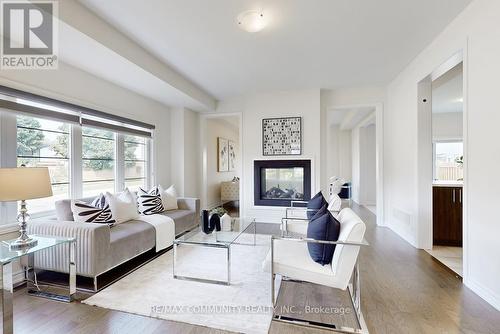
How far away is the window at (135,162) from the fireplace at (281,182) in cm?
220

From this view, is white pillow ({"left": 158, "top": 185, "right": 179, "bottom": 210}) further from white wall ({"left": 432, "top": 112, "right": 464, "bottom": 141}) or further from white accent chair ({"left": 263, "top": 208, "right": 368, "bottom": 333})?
white wall ({"left": 432, "top": 112, "right": 464, "bottom": 141})

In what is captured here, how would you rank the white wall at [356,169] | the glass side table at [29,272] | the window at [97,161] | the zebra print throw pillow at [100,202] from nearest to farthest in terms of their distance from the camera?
the glass side table at [29,272]
the zebra print throw pillow at [100,202]
the window at [97,161]
the white wall at [356,169]

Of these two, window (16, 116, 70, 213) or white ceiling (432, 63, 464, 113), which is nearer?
window (16, 116, 70, 213)

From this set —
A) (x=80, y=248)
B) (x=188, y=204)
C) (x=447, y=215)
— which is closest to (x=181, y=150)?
(x=188, y=204)

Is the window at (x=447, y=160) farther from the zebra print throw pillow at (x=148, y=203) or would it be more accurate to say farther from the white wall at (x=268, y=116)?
the zebra print throw pillow at (x=148, y=203)

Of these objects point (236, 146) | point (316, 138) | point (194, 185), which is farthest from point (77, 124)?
point (236, 146)

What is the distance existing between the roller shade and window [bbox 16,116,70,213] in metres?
0.14

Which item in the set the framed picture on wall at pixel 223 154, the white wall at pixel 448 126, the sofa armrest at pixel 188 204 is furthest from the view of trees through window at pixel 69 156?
the white wall at pixel 448 126

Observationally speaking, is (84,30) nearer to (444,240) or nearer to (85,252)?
(85,252)

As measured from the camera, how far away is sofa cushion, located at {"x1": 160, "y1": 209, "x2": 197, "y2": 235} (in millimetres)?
3668

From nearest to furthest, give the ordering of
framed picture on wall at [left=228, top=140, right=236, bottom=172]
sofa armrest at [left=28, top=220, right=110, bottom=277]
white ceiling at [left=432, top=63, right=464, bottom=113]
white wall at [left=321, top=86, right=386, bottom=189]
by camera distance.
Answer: sofa armrest at [left=28, top=220, right=110, bottom=277] < white ceiling at [left=432, top=63, right=464, bottom=113] < white wall at [left=321, top=86, right=386, bottom=189] < framed picture on wall at [left=228, top=140, right=236, bottom=172]

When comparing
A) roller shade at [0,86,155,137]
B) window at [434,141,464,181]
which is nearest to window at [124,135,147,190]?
roller shade at [0,86,155,137]

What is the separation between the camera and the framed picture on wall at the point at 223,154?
7.10 metres

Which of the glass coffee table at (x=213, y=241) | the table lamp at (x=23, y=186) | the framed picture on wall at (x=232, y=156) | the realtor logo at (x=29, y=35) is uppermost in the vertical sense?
the realtor logo at (x=29, y=35)
